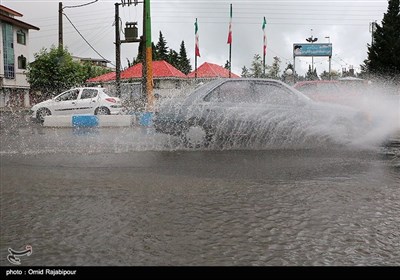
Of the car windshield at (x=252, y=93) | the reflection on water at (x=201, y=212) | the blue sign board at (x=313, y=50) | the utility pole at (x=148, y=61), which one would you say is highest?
the blue sign board at (x=313, y=50)

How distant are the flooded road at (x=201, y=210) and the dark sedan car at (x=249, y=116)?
1359 mm

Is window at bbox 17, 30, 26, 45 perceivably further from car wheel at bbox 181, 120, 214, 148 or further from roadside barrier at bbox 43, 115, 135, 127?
car wheel at bbox 181, 120, 214, 148

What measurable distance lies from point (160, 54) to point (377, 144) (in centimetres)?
8438

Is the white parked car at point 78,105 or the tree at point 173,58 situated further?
the tree at point 173,58

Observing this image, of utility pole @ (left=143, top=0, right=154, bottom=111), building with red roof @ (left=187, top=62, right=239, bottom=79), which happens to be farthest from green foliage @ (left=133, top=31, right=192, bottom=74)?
utility pole @ (left=143, top=0, right=154, bottom=111)

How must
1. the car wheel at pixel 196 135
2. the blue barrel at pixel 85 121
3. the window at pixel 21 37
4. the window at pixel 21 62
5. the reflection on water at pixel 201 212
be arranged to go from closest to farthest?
the reflection on water at pixel 201 212 < the car wheel at pixel 196 135 < the blue barrel at pixel 85 121 < the window at pixel 21 37 < the window at pixel 21 62

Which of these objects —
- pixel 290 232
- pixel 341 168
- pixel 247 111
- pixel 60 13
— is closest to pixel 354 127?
pixel 247 111

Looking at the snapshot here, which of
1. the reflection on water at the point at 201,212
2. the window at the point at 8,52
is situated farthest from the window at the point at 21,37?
the reflection on water at the point at 201,212

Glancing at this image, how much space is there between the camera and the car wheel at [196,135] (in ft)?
26.4

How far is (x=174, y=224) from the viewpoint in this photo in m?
3.44

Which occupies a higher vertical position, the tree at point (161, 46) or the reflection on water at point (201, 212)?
the tree at point (161, 46)

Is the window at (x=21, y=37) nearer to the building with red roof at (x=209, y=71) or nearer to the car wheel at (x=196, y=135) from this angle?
the building with red roof at (x=209, y=71)

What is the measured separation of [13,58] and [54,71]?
8.75 m
